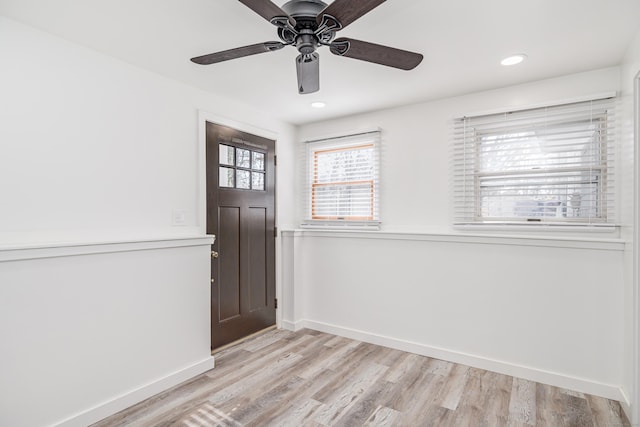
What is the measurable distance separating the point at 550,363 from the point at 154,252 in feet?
10.1

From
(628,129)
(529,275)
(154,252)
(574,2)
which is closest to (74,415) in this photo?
(154,252)

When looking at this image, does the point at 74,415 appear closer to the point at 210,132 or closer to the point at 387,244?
the point at 210,132

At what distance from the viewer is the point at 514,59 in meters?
2.40

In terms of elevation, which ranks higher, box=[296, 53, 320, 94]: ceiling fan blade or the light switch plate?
box=[296, 53, 320, 94]: ceiling fan blade

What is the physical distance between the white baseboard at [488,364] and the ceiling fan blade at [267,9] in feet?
9.38

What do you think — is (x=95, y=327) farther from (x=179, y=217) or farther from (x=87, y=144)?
(x=87, y=144)

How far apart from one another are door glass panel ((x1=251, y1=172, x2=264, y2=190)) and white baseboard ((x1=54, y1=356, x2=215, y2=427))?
→ 5.48 ft

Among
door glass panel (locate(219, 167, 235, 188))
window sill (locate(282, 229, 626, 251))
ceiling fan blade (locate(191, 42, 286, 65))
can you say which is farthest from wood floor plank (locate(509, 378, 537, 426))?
door glass panel (locate(219, 167, 235, 188))

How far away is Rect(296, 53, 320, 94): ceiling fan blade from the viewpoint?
1812mm

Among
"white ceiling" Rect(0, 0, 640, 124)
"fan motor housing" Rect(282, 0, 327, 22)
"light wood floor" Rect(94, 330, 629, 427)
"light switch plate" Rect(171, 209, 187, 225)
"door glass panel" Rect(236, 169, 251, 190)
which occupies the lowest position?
"light wood floor" Rect(94, 330, 629, 427)

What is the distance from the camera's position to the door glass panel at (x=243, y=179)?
336cm

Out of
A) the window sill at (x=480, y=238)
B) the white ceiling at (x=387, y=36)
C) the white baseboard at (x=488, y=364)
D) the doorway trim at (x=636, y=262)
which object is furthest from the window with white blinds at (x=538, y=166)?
the white baseboard at (x=488, y=364)

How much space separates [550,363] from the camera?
2590 millimetres

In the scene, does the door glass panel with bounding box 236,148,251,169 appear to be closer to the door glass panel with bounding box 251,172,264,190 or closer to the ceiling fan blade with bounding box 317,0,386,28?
the door glass panel with bounding box 251,172,264,190
